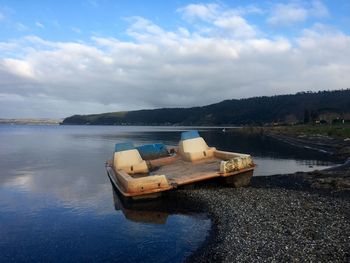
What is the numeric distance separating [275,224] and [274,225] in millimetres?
119

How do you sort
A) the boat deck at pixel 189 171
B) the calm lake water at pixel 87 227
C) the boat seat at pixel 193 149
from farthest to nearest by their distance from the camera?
the boat seat at pixel 193 149, the boat deck at pixel 189 171, the calm lake water at pixel 87 227

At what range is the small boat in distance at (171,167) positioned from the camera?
17.4m

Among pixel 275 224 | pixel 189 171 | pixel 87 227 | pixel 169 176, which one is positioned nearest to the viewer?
pixel 275 224

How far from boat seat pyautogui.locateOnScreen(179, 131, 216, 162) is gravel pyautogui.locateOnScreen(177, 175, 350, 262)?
612cm

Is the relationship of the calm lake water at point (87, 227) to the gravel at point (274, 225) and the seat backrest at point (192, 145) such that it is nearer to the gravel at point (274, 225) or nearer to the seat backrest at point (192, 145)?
the gravel at point (274, 225)

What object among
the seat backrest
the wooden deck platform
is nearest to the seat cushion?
the wooden deck platform

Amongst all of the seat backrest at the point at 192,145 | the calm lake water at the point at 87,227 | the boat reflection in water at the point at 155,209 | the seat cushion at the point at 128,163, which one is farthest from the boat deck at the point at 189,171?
the calm lake water at the point at 87,227

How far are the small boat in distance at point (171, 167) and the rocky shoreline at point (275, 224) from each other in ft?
2.90

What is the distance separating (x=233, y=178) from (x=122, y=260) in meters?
10.1

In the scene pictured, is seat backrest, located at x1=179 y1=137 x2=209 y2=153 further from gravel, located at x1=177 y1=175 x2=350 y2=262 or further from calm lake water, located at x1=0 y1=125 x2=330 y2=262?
gravel, located at x1=177 y1=175 x2=350 y2=262

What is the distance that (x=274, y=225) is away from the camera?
40.2 ft

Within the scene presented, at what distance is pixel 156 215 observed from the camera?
15.8 metres

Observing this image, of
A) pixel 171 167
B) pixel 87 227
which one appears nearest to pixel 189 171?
pixel 171 167

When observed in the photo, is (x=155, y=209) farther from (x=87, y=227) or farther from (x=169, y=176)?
(x=169, y=176)
